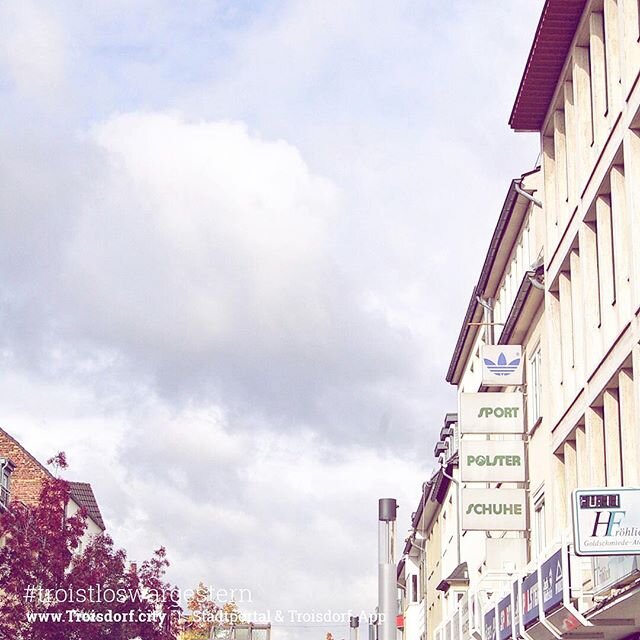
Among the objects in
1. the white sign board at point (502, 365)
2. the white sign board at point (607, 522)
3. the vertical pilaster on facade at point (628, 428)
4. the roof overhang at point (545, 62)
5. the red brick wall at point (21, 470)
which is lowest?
the white sign board at point (607, 522)

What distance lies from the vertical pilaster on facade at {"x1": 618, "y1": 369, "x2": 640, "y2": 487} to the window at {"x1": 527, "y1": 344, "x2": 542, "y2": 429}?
845 centimetres

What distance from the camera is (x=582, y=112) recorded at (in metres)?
24.0

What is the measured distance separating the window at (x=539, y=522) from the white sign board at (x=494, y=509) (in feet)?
1.43

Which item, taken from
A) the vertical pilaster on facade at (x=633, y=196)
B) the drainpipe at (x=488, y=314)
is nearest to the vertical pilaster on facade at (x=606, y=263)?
the vertical pilaster on facade at (x=633, y=196)

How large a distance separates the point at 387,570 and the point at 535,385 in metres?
7.90

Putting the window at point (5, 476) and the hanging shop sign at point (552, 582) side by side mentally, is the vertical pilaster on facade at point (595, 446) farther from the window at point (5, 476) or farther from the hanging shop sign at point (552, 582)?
the window at point (5, 476)

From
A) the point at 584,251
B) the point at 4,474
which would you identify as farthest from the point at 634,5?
the point at 4,474

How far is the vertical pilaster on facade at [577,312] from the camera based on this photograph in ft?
78.1

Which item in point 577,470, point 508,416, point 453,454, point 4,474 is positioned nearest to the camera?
point 577,470

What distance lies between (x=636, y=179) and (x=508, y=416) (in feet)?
40.1

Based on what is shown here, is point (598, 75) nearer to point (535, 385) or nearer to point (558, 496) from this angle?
point (558, 496)

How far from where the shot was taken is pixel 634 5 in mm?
20062

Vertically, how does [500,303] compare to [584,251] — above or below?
above

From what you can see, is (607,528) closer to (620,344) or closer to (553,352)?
(620,344)
